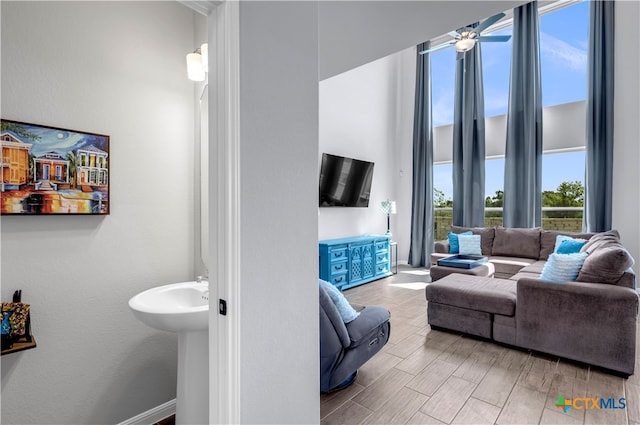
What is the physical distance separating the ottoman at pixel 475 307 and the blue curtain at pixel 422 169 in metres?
3.27


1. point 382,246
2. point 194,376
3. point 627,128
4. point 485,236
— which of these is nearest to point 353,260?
point 382,246

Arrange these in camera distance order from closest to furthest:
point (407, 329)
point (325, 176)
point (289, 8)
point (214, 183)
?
1. point (214, 183)
2. point (289, 8)
3. point (407, 329)
4. point (325, 176)

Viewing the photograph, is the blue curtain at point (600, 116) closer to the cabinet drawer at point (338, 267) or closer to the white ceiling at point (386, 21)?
the cabinet drawer at point (338, 267)

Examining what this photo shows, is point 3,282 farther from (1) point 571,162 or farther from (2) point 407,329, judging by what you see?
(1) point 571,162

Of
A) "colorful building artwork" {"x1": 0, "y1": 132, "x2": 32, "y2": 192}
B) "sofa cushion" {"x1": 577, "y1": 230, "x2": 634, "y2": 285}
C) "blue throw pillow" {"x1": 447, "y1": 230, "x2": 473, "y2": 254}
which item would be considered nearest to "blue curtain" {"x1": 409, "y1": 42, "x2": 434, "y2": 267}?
"blue throw pillow" {"x1": 447, "y1": 230, "x2": 473, "y2": 254}

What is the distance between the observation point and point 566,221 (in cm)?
542

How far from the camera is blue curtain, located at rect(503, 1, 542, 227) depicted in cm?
548

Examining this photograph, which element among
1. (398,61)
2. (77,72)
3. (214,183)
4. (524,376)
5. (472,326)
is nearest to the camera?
(214,183)

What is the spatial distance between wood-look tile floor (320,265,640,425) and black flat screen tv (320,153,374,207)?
2.77m

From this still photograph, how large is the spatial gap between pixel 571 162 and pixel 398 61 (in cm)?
→ 399

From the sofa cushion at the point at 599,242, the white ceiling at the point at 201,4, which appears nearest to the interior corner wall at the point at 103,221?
the white ceiling at the point at 201,4

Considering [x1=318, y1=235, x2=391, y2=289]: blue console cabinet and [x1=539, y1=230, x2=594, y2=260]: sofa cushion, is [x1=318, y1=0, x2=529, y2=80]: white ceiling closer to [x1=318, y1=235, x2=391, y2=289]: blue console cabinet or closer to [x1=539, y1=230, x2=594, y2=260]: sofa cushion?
[x1=318, y1=235, x2=391, y2=289]: blue console cabinet

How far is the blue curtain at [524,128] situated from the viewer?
18.0 ft

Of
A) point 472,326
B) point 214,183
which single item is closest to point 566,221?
point 472,326
